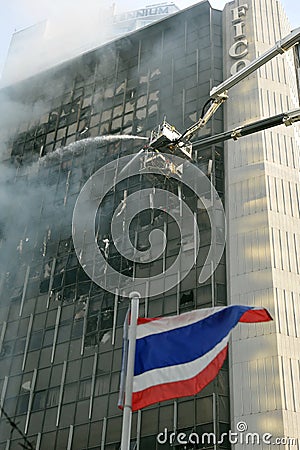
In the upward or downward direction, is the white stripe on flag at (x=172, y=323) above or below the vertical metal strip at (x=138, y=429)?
below

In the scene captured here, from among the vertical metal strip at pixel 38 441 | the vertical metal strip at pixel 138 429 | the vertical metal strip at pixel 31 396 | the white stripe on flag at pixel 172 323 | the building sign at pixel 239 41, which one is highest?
the building sign at pixel 239 41

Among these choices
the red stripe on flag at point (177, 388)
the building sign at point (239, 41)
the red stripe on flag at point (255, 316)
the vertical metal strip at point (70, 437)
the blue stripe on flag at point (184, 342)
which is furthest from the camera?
the building sign at point (239, 41)

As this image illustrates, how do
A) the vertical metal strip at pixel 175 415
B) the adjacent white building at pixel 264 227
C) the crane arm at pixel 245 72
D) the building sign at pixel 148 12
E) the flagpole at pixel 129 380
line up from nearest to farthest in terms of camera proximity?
the flagpole at pixel 129 380
the adjacent white building at pixel 264 227
the vertical metal strip at pixel 175 415
the crane arm at pixel 245 72
the building sign at pixel 148 12

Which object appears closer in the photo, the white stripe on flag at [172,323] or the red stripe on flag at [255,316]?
the red stripe on flag at [255,316]

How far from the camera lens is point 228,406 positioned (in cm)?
2453

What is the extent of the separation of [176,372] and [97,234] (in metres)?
21.3

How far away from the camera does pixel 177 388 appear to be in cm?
1252

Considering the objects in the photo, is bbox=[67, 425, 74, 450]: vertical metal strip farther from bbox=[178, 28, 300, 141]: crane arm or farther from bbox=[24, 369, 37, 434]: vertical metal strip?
bbox=[178, 28, 300, 141]: crane arm

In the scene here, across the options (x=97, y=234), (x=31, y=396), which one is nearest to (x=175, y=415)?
(x=31, y=396)

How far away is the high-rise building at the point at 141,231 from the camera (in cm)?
2508

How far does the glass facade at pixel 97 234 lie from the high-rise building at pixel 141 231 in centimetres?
7

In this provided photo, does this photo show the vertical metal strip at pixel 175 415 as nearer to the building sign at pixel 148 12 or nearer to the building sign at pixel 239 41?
the building sign at pixel 239 41

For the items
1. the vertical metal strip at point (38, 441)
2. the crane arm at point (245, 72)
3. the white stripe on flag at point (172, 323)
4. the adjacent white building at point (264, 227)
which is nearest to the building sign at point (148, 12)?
the adjacent white building at point (264, 227)

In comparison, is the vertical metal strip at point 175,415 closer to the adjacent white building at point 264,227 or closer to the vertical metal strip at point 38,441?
the adjacent white building at point 264,227
